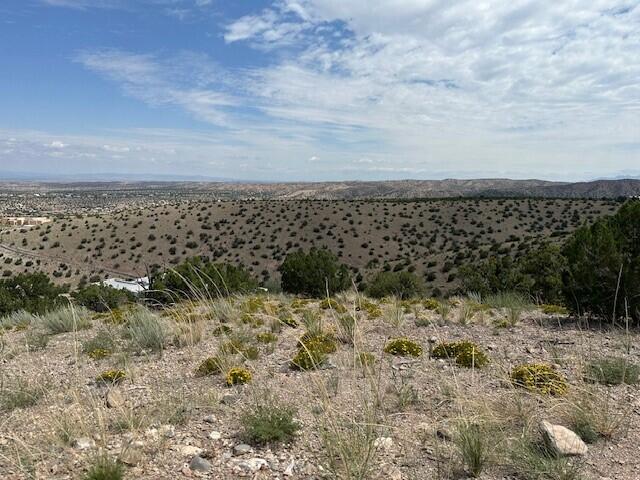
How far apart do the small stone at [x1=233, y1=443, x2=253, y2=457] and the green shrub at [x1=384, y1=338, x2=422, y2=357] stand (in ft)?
11.4

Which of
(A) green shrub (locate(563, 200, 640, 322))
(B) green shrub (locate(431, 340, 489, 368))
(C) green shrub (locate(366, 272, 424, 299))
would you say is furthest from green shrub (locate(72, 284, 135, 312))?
(A) green shrub (locate(563, 200, 640, 322))

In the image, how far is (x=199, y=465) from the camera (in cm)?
398

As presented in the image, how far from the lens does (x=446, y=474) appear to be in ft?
12.4

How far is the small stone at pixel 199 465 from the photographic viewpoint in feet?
13.0

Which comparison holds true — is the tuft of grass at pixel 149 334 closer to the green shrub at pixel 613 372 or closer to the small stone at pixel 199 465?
the small stone at pixel 199 465

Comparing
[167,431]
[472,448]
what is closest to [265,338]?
[167,431]

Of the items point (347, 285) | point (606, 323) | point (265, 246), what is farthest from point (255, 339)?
point (265, 246)

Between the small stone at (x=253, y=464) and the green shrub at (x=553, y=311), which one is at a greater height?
the small stone at (x=253, y=464)

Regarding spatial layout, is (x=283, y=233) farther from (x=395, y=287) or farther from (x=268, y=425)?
(x=268, y=425)

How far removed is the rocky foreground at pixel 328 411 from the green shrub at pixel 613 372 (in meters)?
0.02

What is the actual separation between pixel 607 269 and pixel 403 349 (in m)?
5.31

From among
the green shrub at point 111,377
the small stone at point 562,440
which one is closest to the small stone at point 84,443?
the green shrub at point 111,377

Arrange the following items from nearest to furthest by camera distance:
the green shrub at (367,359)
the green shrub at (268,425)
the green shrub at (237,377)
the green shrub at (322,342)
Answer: the green shrub at (268,425) < the green shrub at (367,359) < the green shrub at (237,377) < the green shrub at (322,342)

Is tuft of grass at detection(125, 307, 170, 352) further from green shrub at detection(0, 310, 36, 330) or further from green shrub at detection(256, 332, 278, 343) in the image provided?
green shrub at detection(0, 310, 36, 330)
